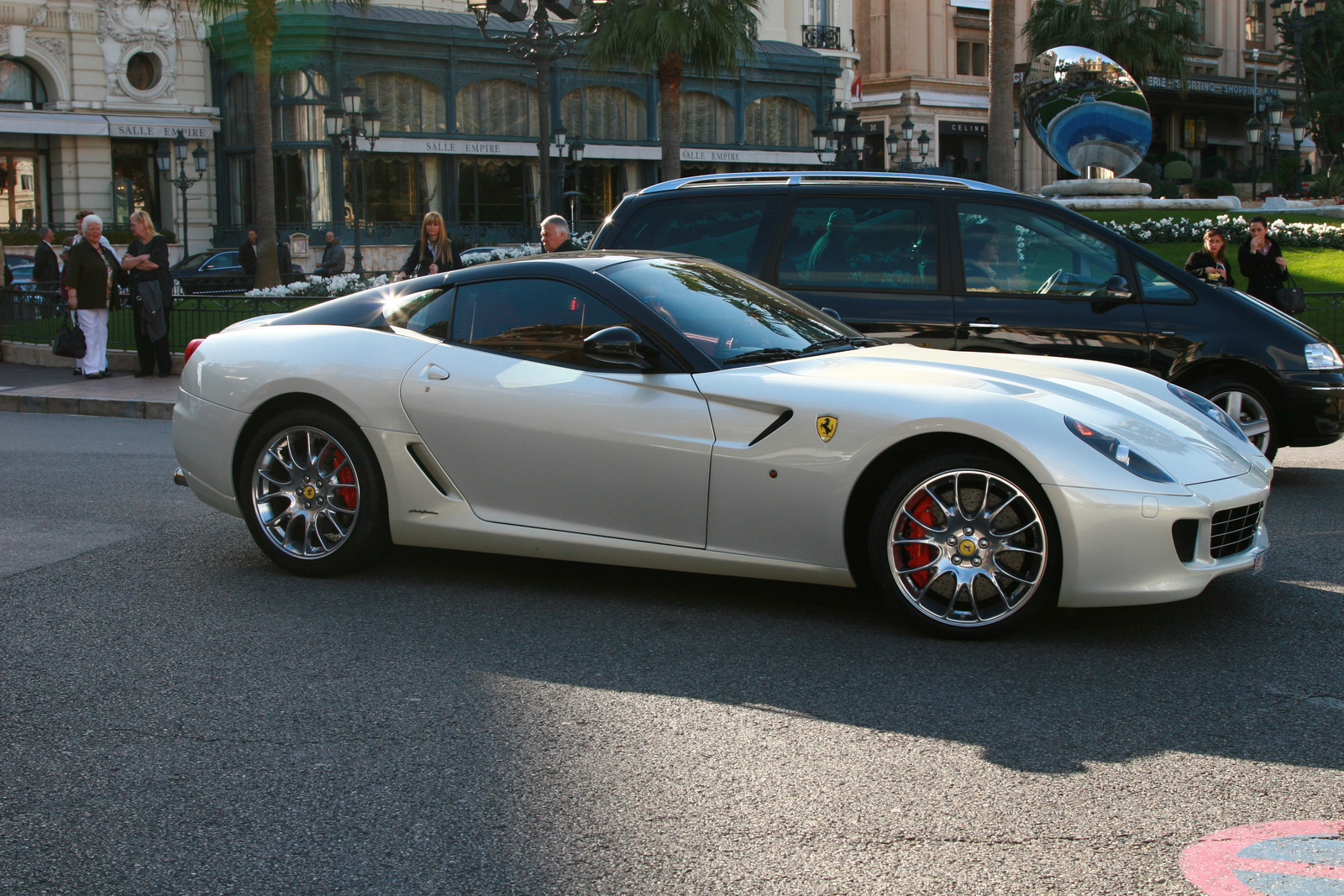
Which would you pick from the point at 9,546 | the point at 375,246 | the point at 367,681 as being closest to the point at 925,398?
the point at 367,681

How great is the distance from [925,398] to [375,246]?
37.8 m

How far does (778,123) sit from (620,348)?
47465mm

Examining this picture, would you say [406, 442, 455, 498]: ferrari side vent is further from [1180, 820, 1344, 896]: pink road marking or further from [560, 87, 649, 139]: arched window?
[560, 87, 649, 139]: arched window

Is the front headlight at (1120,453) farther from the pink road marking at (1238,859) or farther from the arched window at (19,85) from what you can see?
the arched window at (19,85)

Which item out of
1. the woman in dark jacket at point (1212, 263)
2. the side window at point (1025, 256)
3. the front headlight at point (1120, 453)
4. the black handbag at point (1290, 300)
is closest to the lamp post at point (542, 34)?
the woman in dark jacket at point (1212, 263)

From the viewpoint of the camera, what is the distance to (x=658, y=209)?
8.22m

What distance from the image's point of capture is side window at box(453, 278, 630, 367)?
18.2 ft

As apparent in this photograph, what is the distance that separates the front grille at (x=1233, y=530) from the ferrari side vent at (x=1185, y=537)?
8 centimetres

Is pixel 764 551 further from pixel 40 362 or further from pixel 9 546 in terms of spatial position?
pixel 40 362

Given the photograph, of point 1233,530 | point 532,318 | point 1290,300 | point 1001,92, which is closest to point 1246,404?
point 1233,530

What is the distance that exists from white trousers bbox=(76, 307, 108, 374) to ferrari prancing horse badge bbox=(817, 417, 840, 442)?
12982 mm

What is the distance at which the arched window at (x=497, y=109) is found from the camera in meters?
43.5

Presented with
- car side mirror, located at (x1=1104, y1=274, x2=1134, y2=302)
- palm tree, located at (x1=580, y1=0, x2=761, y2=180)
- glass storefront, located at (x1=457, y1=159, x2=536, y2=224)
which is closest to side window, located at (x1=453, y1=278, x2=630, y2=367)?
car side mirror, located at (x1=1104, y1=274, x2=1134, y2=302)

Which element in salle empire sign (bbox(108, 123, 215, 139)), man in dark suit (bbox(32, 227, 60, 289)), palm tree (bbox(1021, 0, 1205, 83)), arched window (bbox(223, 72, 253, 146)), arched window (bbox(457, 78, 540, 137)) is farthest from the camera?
palm tree (bbox(1021, 0, 1205, 83))
